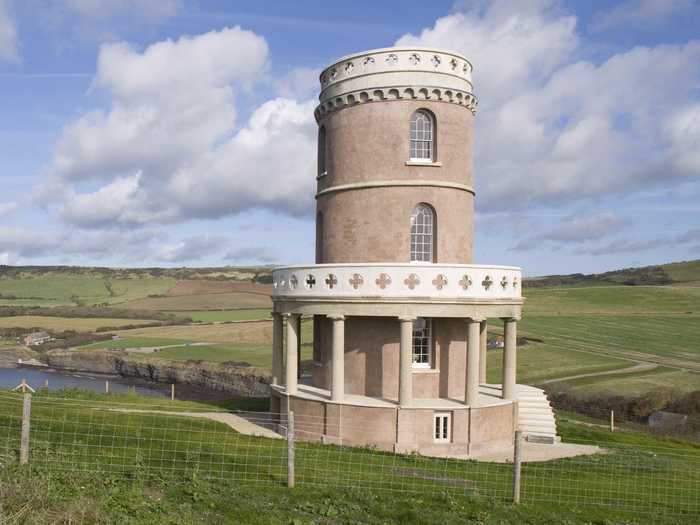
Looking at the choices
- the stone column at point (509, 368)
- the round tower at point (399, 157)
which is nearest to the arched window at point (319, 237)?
the round tower at point (399, 157)

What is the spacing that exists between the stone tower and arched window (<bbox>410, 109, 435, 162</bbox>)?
36 mm

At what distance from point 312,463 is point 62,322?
3318 inches

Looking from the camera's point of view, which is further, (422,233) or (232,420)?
(232,420)

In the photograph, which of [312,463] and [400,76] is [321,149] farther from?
[312,463]

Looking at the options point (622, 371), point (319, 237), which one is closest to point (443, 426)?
point (319, 237)

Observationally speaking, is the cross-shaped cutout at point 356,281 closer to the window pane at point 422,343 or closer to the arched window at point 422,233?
the arched window at point 422,233

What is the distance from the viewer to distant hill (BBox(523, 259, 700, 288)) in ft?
389

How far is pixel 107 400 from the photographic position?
26203 mm

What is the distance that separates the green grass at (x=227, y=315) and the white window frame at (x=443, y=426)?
70.4 m

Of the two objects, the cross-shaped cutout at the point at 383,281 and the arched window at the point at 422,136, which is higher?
the arched window at the point at 422,136

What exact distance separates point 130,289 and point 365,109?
120 metres

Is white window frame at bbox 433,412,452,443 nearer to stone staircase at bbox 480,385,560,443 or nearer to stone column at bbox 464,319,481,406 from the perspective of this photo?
stone column at bbox 464,319,481,406

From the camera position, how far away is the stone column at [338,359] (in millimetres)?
20062

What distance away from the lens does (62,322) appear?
89688 mm
